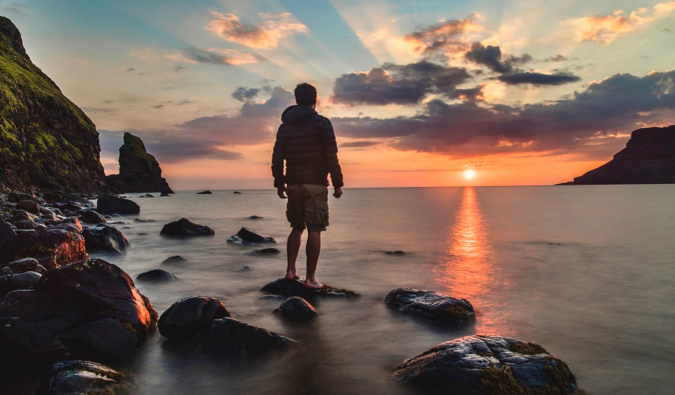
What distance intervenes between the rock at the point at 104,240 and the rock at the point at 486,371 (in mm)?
11098

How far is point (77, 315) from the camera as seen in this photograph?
4.38 metres

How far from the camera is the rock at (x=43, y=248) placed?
7.02 meters

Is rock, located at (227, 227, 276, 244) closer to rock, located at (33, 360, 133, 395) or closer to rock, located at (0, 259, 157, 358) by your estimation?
rock, located at (0, 259, 157, 358)

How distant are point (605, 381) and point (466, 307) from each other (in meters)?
2.21

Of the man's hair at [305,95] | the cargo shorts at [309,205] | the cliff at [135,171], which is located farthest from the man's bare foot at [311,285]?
the cliff at [135,171]

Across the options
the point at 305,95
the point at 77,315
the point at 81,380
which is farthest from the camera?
the point at 305,95

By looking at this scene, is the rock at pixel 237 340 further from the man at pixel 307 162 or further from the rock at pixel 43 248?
the rock at pixel 43 248

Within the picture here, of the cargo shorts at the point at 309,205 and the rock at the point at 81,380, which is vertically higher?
the cargo shorts at the point at 309,205

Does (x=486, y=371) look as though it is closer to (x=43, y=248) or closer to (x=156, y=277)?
(x=156, y=277)

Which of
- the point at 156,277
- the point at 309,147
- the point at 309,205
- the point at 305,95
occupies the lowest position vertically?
the point at 156,277

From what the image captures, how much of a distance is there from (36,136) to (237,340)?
2484 inches

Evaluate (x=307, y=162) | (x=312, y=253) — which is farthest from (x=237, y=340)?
(x=307, y=162)

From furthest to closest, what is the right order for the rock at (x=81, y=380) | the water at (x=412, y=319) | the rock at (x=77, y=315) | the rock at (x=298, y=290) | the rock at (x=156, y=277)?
1. the rock at (x=156, y=277)
2. the rock at (x=298, y=290)
3. the rock at (x=77, y=315)
4. the water at (x=412, y=319)
5. the rock at (x=81, y=380)

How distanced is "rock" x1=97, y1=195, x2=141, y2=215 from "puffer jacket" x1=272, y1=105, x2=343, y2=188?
27880 mm
